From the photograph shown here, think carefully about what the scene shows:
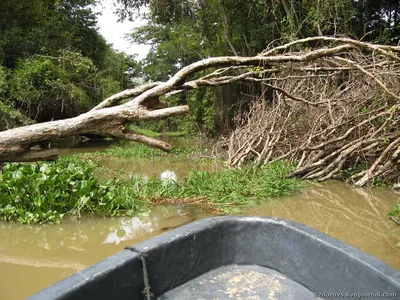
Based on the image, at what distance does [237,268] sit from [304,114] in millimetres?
6663

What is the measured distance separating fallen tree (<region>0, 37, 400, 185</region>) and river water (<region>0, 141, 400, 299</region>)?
95cm

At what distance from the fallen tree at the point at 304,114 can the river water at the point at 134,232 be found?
95 centimetres

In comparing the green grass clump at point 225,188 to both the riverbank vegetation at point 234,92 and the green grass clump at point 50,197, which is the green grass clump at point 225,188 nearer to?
the riverbank vegetation at point 234,92

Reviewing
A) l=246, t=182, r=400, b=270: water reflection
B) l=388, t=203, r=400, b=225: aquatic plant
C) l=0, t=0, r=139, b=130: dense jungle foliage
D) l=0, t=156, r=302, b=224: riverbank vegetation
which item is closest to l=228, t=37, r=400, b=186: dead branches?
l=246, t=182, r=400, b=270: water reflection

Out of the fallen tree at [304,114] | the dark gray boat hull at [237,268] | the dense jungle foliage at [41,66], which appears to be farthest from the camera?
the dense jungle foliage at [41,66]

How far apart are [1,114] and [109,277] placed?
36.3 feet

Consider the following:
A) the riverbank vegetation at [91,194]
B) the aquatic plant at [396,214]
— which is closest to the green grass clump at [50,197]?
the riverbank vegetation at [91,194]

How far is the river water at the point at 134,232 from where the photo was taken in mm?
3291

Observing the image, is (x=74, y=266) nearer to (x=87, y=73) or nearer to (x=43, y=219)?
Answer: (x=43, y=219)

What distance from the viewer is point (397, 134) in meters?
6.18

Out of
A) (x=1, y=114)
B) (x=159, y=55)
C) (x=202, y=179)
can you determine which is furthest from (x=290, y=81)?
(x=159, y=55)

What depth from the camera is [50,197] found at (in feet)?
14.8

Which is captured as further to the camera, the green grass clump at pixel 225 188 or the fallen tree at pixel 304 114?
the green grass clump at pixel 225 188

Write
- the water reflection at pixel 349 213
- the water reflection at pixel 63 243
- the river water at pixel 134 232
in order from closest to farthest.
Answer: the water reflection at pixel 63 243 < the river water at pixel 134 232 < the water reflection at pixel 349 213
